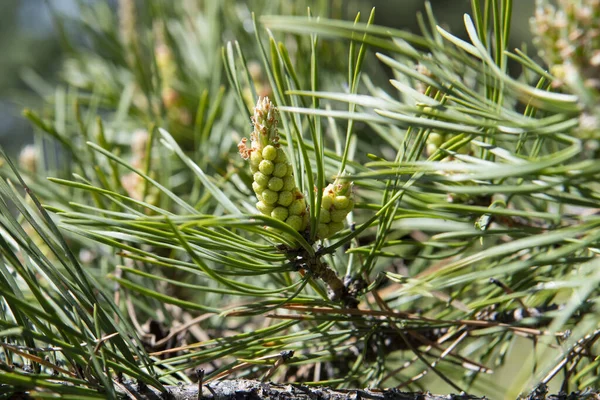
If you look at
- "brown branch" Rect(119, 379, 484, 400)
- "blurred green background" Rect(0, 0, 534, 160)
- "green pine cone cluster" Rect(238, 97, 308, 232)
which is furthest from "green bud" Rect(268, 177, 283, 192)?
"blurred green background" Rect(0, 0, 534, 160)

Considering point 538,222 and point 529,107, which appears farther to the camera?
point 538,222

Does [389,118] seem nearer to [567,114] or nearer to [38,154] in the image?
[567,114]

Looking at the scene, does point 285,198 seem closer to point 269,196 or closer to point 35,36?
point 269,196

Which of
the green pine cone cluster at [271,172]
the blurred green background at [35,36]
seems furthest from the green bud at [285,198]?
the blurred green background at [35,36]

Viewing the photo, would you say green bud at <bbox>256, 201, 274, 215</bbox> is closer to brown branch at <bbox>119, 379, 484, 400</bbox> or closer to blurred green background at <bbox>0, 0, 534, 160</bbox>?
brown branch at <bbox>119, 379, 484, 400</bbox>

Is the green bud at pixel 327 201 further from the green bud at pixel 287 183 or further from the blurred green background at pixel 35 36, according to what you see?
the blurred green background at pixel 35 36

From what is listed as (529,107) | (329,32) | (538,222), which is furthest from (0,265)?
(538,222)
